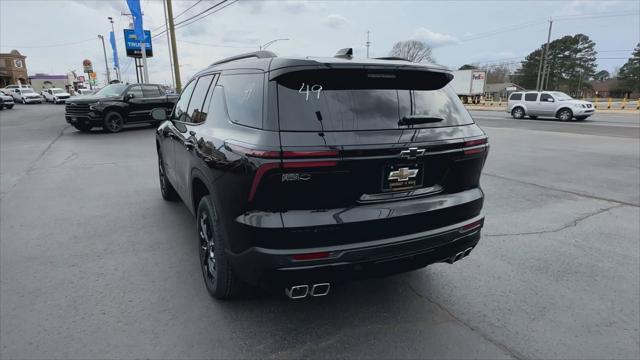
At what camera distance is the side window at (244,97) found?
2.43 metres

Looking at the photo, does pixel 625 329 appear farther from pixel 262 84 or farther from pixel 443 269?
pixel 262 84

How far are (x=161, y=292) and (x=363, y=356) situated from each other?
1775 millimetres

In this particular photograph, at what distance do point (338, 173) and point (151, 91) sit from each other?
50.3ft

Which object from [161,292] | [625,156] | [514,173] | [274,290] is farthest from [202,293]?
[625,156]

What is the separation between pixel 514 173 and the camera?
783 centimetres

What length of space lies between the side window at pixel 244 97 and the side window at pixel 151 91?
13874mm

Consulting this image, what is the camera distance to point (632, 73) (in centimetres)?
7212

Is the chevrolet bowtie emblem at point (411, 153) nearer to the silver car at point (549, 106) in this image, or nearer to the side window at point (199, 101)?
the side window at point (199, 101)

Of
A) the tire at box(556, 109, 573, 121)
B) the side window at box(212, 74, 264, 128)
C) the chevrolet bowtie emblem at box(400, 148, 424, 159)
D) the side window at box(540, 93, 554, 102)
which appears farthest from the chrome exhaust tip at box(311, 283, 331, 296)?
the side window at box(540, 93, 554, 102)

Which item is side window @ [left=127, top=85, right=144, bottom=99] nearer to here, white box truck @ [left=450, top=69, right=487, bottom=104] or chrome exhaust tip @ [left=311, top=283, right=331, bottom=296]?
chrome exhaust tip @ [left=311, top=283, right=331, bottom=296]

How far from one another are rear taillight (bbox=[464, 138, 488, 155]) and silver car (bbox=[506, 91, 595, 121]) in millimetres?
23289

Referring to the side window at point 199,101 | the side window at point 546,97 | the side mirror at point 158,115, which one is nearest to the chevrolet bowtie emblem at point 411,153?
the side window at point 199,101

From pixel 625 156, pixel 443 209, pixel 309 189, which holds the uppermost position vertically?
pixel 309 189

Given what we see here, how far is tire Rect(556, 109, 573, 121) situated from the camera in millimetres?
22112
